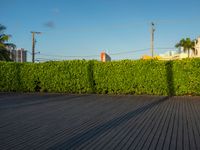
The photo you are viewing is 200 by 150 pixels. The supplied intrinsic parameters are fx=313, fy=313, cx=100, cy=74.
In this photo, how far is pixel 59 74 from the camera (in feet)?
77.5

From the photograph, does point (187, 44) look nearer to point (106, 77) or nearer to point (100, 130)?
point (106, 77)

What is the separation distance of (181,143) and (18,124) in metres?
5.23

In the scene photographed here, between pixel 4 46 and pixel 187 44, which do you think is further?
pixel 187 44

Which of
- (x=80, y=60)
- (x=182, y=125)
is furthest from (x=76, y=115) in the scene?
(x=80, y=60)

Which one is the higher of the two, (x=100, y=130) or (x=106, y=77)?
(x=106, y=77)

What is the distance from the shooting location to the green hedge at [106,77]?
817 inches

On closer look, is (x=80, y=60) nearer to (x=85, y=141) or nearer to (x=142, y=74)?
(x=142, y=74)

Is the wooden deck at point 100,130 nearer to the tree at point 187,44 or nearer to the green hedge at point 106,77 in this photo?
the green hedge at point 106,77

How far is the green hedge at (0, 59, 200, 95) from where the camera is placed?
2076cm

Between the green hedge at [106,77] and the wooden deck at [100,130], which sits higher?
the green hedge at [106,77]

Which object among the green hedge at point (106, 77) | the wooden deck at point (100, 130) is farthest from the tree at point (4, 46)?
the wooden deck at point (100, 130)

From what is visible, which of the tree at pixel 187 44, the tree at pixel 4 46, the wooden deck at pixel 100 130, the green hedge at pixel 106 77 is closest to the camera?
the wooden deck at pixel 100 130

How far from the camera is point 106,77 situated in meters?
22.5

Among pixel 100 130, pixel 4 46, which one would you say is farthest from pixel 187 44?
pixel 100 130
